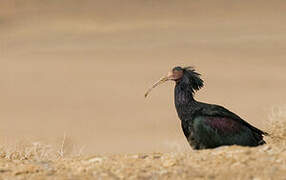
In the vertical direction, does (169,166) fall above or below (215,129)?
below

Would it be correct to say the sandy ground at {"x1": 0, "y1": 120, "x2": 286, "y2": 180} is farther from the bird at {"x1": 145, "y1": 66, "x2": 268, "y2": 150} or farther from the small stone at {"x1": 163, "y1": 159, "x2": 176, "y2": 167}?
the bird at {"x1": 145, "y1": 66, "x2": 268, "y2": 150}

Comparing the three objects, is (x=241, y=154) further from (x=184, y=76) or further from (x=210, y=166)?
(x=184, y=76)

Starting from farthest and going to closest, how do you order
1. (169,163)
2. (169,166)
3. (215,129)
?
(215,129), (169,163), (169,166)

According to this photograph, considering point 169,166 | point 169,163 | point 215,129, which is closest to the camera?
point 169,166

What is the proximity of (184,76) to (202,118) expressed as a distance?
3.78 feet

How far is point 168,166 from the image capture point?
8.30 meters

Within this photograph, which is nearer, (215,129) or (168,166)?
(168,166)

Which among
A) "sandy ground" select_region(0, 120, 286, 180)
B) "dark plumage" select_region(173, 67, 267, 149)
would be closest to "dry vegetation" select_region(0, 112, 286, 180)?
"sandy ground" select_region(0, 120, 286, 180)

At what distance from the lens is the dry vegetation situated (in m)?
7.71

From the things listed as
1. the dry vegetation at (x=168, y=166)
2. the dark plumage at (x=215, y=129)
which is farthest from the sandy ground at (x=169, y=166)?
the dark plumage at (x=215, y=129)

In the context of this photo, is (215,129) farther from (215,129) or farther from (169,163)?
(169,163)

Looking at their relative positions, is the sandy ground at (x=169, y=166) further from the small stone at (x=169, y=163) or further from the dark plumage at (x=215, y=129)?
the dark plumage at (x=215, y=129)

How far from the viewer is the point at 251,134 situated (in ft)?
35.0

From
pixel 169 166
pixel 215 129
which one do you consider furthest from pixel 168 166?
pixel 215 129
